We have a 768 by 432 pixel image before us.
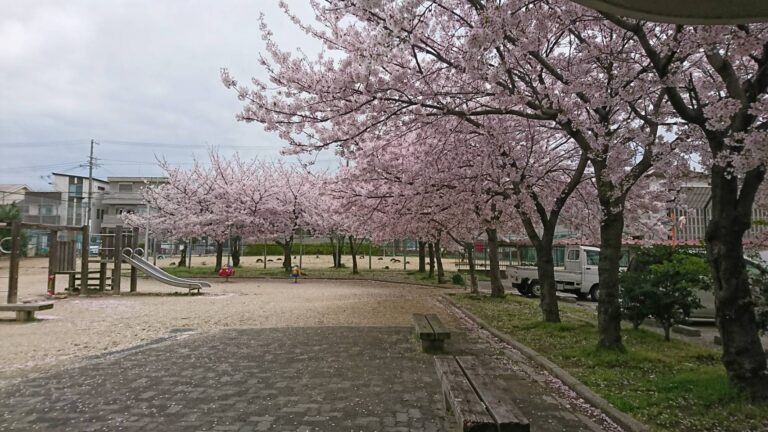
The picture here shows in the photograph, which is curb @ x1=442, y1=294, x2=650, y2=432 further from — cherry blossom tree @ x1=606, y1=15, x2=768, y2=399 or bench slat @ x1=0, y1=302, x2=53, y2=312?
bench slat @ x1=0, y1=302, x2=53, y2=312

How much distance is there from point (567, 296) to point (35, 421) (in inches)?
640

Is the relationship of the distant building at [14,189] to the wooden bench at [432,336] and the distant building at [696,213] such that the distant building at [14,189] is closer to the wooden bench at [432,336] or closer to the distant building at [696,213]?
the wooden bench at [432,336]

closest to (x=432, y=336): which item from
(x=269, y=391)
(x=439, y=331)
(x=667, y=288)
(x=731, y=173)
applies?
(x=439, y=331)

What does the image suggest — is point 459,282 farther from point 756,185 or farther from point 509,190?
point 756,185

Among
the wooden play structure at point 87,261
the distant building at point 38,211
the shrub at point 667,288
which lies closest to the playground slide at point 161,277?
the wooden play structure at point 87,261

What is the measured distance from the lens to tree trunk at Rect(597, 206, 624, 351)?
733cm

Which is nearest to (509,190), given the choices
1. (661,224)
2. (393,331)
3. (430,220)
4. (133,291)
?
(393,331)

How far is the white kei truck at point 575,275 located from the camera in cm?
1742

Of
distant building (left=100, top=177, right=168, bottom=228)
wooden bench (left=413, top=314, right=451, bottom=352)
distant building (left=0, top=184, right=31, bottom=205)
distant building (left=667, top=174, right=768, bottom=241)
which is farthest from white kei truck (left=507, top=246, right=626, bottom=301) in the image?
distant building (left=100, top=177, right=168, bottom=228)

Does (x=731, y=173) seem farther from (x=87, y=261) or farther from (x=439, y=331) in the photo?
(x=87, y=261)

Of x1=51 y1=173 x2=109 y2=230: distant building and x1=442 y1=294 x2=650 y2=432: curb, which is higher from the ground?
x1=51 y1=173 x2=109 y2=230: distant building

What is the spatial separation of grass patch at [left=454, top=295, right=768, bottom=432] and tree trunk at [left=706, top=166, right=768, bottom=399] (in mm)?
249

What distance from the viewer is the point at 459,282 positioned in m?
22.8

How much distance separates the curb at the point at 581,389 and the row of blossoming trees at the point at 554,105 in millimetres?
1068
